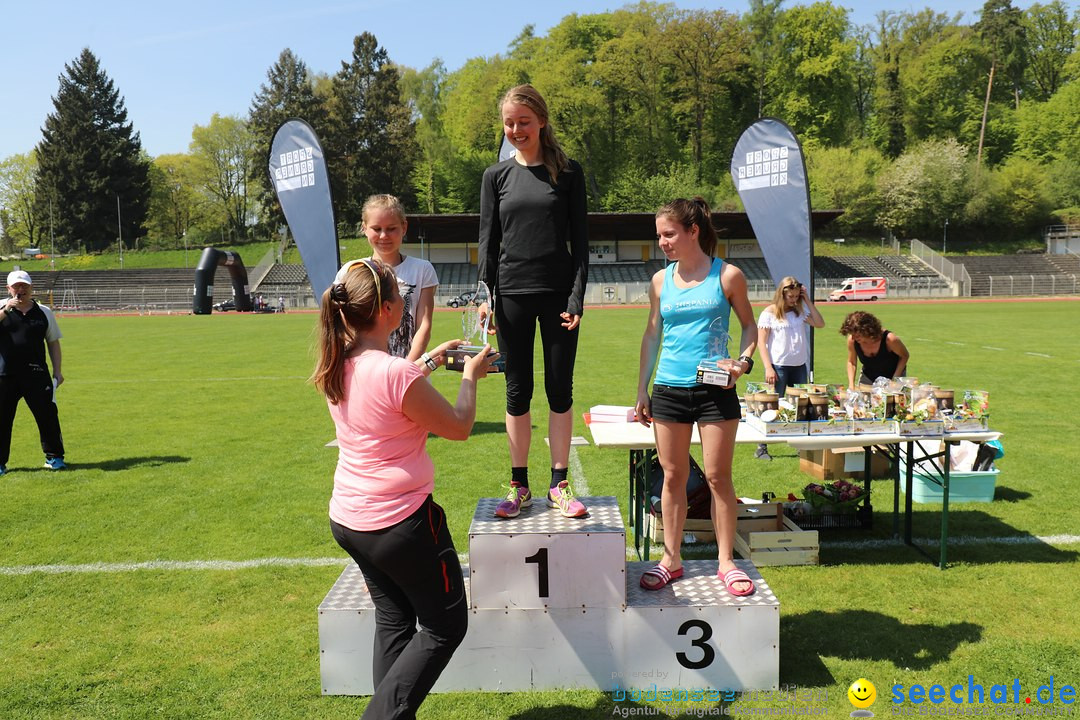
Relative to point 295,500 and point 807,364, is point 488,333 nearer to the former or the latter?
point 295,500

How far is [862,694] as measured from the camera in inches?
121

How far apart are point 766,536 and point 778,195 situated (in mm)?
5658

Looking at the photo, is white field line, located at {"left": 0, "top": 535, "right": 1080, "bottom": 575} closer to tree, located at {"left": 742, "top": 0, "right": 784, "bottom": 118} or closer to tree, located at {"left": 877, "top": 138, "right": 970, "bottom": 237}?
tree, located at {"left": 877, "top": 138, "right": 970, "bottom": 237}

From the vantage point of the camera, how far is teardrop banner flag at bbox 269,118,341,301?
9.13 meters

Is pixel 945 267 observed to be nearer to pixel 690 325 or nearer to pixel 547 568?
pixel 690 325

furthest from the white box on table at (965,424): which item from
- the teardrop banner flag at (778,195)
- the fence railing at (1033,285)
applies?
the fence railing at (1033,285)

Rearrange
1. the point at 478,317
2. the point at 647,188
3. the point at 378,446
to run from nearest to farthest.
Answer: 1. the point at 378,446
2. the point at 478,317
3. the point at 647,188

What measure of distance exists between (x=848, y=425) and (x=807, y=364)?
10.3 ft

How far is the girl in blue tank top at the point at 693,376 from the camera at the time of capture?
359cm

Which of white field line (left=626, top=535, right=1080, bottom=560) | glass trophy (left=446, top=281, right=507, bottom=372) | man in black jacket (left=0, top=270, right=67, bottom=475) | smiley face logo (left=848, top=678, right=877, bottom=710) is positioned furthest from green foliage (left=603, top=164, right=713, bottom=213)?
smiley face logo (left=848, top=678, right=877, bottom=710)

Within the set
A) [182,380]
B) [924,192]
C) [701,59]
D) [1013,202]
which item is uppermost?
[701,59]

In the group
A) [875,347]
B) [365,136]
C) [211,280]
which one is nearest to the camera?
[875,347]

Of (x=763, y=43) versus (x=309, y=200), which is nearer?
(x=309, y=200)

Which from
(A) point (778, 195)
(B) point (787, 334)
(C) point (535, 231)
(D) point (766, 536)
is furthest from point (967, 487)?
(C) point (535, 231)
